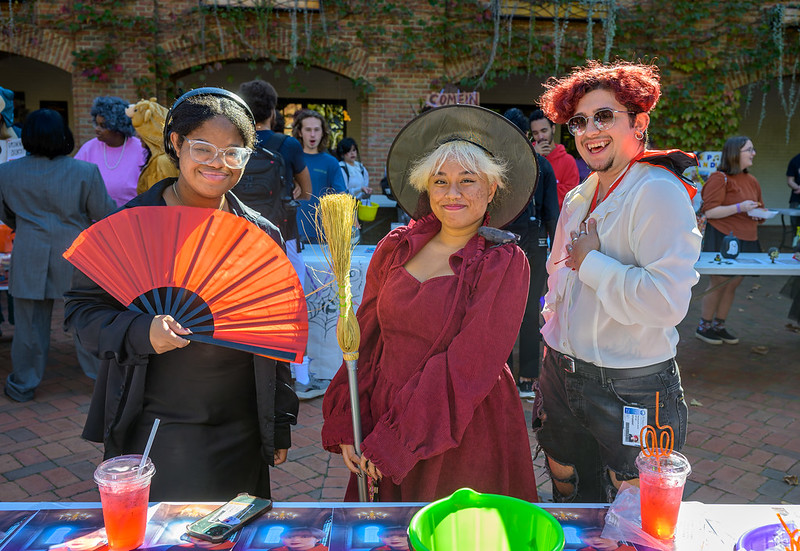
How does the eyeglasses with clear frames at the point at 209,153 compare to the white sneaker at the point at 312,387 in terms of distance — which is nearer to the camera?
the eyeglasses with clear frames at the point at 209,153

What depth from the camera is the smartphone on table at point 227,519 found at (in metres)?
1.38

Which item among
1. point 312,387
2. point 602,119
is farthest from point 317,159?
point 602,119

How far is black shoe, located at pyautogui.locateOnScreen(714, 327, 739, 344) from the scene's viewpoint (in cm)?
615

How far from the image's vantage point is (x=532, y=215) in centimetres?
451

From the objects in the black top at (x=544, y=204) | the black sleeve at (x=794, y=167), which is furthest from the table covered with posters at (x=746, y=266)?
the black sleeve at (x=794, y=167)

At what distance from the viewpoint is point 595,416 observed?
79.4 inches

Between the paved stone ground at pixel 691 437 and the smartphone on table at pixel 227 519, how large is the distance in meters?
1.88

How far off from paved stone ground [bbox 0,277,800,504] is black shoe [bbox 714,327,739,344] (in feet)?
0.34

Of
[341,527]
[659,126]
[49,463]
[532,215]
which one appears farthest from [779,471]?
[659,126]

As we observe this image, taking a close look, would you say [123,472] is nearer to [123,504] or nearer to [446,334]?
[123,504]

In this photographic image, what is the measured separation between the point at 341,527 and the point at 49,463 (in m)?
2.90

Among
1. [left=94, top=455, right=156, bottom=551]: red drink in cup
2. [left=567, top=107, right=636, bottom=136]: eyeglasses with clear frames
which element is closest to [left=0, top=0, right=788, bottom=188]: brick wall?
[left=567, top=107, right=636, bottom=136]: eyeglasses with clear frames

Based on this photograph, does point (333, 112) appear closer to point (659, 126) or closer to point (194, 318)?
point (659, 126)

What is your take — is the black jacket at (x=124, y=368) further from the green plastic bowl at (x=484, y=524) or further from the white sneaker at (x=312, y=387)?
the white sneaker at (x=312, y=387)
